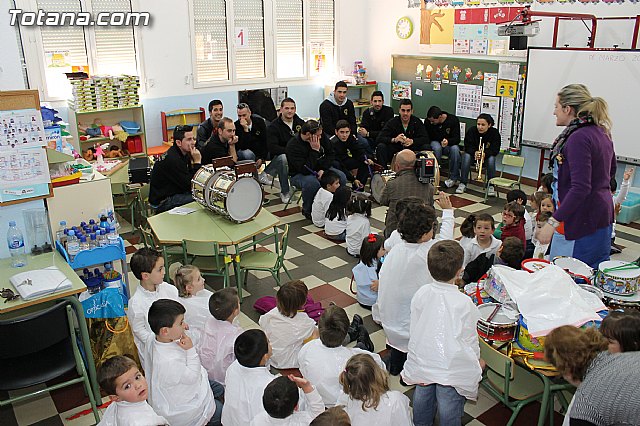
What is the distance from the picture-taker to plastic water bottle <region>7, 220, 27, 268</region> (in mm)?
4008

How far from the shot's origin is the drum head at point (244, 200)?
4.92m

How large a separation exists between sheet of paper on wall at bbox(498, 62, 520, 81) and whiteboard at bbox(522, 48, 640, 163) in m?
0.31

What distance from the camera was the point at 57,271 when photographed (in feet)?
12.3

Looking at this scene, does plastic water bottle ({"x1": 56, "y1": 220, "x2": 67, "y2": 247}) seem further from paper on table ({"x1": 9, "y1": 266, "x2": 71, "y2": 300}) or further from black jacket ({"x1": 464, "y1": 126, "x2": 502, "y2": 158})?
black jacket ({"x1": 464, "y1": 126, "x2": 502, "y2": 158})

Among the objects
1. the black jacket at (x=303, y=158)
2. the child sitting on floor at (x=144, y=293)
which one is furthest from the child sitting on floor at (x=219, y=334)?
the black jacket at (x=303, y=158)

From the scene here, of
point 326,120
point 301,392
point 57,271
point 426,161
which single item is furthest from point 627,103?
point 57,271

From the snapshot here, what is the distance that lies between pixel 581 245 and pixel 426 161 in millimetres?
1435

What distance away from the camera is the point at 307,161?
7.23m

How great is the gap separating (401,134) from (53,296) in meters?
6.10

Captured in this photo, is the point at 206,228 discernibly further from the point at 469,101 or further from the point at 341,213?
the point at 469,101

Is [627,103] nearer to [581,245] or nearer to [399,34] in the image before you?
[581,245]

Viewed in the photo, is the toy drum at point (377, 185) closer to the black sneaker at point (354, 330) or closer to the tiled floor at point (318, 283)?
the tiled floor at point (318, 283)

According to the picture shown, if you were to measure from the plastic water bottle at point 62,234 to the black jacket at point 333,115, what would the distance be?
523 cm

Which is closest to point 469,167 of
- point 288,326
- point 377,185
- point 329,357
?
point 377,185
